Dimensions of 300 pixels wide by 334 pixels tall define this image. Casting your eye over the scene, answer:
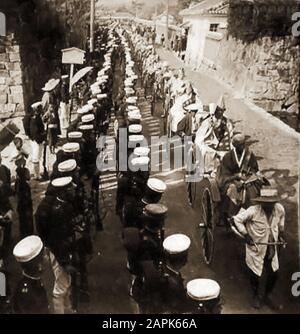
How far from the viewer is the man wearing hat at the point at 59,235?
4.84 meters

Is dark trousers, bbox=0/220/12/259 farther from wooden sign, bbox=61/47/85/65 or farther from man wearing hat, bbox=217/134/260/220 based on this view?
wooden sign, bbox=61/47/85/65

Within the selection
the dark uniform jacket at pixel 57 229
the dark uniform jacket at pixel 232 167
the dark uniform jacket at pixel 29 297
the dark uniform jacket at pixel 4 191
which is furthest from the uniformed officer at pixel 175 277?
the dark uniform jacket at pixel 4 191

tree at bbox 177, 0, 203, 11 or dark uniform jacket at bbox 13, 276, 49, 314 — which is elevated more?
tree at bbox 177, 0, 203, 11

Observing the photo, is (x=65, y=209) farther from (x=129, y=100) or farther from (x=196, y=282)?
(x=129, y=100)

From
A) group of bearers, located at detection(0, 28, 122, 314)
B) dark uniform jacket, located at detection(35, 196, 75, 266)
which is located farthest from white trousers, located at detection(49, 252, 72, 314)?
dark uniform jacket, located at detection(35, 196, 75, 266)

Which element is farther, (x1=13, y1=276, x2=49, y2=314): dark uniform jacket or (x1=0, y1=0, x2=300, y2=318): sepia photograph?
(x1=0, y1=0, x2=300, y2=318): sepia photograph

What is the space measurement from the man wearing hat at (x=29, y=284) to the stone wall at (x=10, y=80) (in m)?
7.72

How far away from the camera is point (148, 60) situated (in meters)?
19.2

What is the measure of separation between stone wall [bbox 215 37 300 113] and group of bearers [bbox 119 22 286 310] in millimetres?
4431

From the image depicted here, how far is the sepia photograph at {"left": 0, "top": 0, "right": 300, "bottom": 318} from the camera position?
454cm

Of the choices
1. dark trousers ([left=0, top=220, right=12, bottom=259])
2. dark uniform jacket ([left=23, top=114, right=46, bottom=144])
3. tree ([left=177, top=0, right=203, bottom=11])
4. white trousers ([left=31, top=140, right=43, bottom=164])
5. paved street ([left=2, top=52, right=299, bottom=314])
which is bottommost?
paved street ([left=2, top=52, right=299, bottom=314])

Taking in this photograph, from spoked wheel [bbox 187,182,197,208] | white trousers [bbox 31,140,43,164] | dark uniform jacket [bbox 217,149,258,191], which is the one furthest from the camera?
white trousers [bbox 31,140,43,164]

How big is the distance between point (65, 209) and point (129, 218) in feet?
3.01
